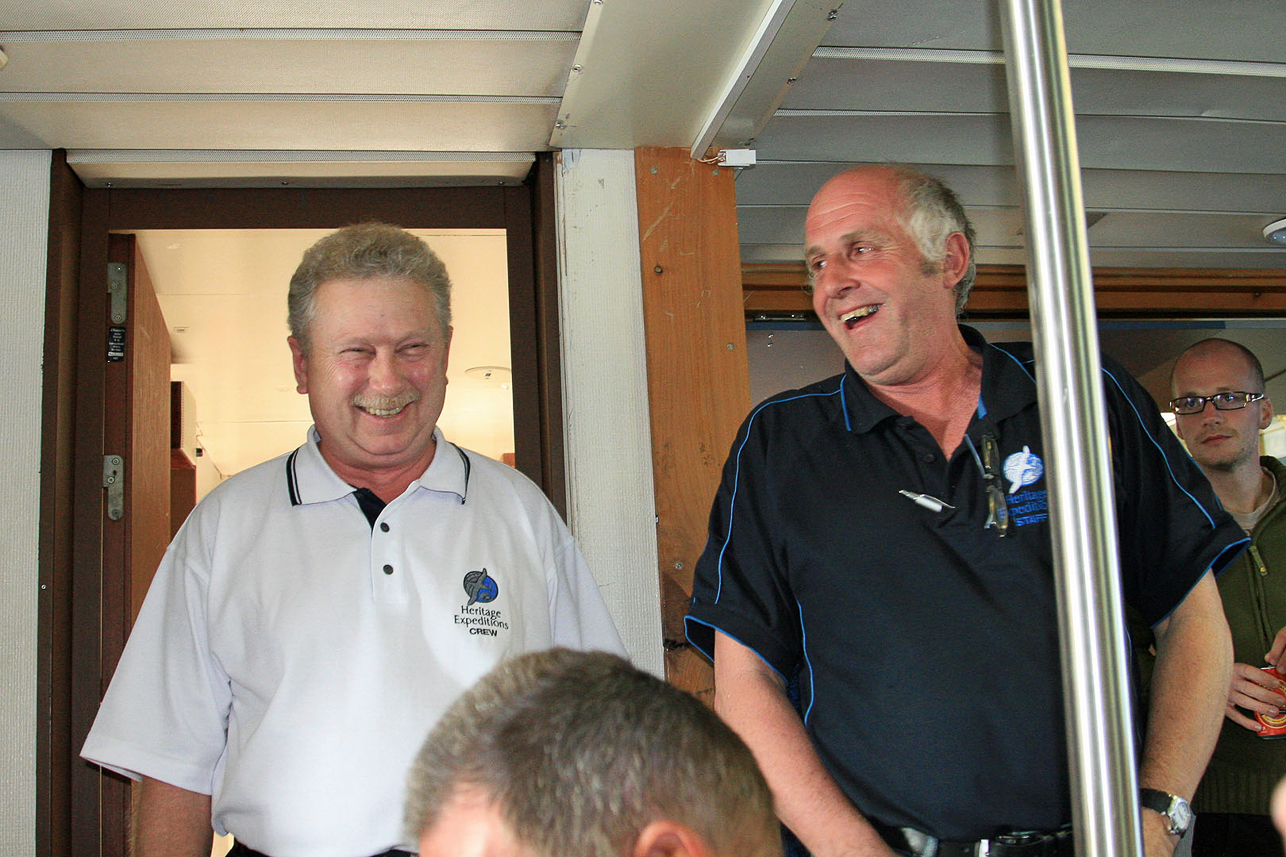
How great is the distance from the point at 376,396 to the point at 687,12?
986 millimetres

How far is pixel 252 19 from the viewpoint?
2.19 meters

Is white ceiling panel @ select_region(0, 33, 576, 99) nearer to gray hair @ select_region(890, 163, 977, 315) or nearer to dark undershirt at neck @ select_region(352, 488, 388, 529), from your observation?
gray hair @ select_region(890, 163, 977, 315)

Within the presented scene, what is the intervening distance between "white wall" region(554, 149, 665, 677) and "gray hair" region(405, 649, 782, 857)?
197cm

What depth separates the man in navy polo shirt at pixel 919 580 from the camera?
1555mm

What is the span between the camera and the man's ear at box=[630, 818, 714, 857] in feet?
2.18

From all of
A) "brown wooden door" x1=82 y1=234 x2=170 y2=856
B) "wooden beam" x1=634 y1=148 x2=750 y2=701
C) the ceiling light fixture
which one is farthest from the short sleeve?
the ceiling light fixture

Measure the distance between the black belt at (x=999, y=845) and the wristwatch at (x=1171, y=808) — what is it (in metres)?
0.12

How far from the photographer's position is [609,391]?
9.21 ft

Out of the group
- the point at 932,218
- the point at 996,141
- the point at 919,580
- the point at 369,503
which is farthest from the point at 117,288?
the point at 996,141

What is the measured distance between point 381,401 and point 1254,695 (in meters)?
1.87

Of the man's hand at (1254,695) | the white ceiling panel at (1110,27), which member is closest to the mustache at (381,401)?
the white ceiling panel at (1110,27)

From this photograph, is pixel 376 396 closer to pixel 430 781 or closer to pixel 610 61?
pixel 610 61

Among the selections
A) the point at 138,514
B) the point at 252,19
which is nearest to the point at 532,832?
the point at 252,19

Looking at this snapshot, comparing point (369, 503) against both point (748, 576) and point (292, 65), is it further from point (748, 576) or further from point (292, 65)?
point (292, 65)
